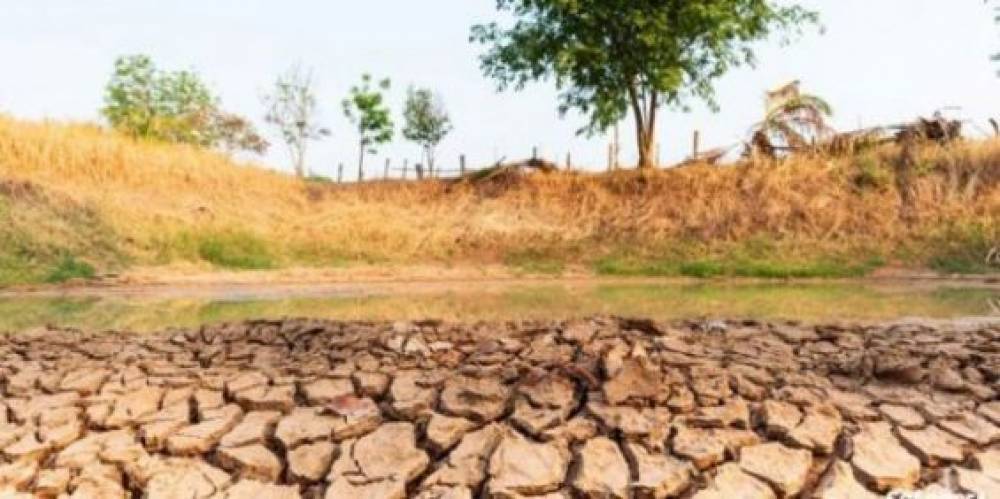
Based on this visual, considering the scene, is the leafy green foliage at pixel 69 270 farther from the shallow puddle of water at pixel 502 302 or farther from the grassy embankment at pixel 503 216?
the shallow puddle of water at pixel 502 302

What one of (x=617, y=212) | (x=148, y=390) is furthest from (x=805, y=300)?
(x=617, y=212)

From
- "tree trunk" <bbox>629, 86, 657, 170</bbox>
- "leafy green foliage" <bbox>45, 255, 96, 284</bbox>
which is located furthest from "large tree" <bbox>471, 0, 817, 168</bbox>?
"leafy green foliage" <bbox>45, 255, 96, 284</bbox>

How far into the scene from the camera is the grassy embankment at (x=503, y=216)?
1388cm

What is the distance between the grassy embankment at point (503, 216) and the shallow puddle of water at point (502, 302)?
8.82ft

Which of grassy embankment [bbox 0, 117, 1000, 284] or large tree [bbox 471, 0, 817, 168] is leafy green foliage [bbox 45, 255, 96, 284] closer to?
grassy embankment [bbox 0, 117, 1000, 284]

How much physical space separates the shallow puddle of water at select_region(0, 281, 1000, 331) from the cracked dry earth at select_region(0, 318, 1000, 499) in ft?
9.00

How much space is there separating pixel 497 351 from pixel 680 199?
46.3 feet

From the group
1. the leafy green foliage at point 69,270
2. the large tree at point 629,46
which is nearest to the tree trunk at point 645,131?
the large tree at point 629,46

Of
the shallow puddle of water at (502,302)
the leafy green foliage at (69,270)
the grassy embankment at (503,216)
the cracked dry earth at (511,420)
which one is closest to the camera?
the cracked dry earth at (511,420)

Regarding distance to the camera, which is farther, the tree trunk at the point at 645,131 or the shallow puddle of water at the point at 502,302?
the tree trunk at the point at 645,131

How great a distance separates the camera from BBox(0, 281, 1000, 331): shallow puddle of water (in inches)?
279

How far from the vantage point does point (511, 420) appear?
289 cm

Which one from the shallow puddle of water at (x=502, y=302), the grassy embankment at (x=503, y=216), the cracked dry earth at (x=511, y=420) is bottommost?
the shallow puddle of water at (x=502, y=302)

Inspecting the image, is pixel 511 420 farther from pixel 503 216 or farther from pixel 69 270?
pixel 503 216
